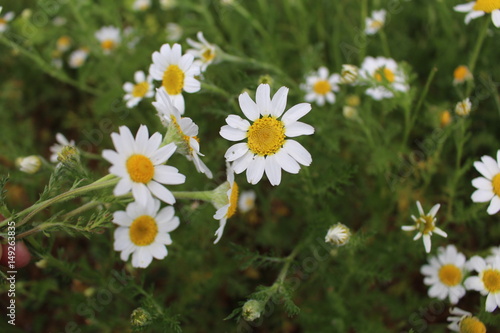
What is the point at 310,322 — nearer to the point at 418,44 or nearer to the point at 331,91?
the point at 331,91

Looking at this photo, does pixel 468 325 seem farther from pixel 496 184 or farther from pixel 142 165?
pixel 142 165

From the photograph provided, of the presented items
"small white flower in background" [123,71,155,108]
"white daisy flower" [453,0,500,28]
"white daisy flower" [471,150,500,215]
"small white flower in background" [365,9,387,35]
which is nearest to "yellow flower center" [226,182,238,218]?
"small white flower in background" [123,71,155,108]

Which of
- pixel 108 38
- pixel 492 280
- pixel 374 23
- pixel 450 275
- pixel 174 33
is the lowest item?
pixel 492 280

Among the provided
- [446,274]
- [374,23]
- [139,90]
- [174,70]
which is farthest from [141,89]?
[446,274]

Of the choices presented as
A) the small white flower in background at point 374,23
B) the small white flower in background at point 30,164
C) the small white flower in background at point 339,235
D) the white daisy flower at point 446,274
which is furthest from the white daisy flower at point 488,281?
the small white flower in background at point 30,164

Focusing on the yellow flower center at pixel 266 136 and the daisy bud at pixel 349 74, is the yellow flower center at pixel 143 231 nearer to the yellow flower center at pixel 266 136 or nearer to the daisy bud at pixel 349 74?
the yellow flower center at pixel 266 136

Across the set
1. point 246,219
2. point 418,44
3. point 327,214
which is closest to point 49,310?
point 246,219
